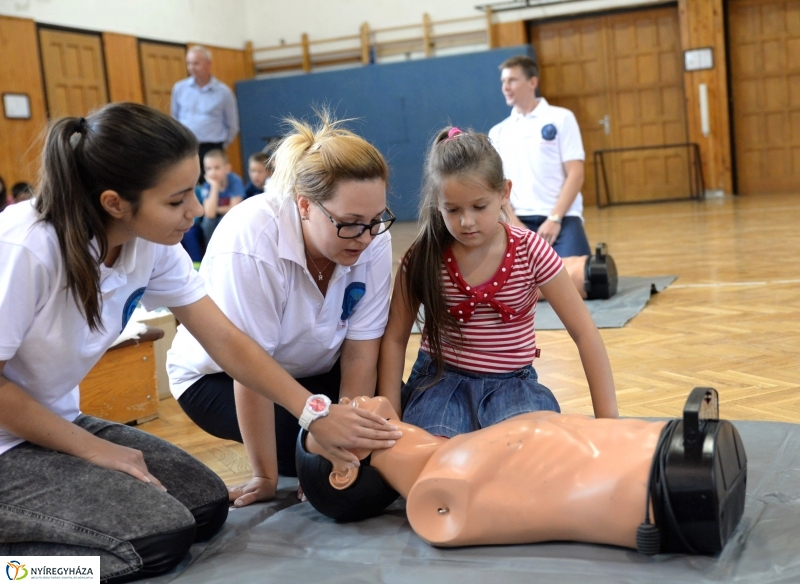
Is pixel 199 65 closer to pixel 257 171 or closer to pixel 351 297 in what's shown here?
pixel 257 171

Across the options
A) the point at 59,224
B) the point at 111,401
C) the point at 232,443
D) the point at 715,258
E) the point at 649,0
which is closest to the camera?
the point at 59,224

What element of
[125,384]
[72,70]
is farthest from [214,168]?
[125,384]

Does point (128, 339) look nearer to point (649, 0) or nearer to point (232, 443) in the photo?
point (232, 443)

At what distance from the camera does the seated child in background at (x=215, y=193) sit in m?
6.83

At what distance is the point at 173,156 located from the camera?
1.64 m

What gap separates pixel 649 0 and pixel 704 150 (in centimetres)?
205

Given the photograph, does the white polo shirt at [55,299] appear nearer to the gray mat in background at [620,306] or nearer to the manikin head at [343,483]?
the manikin head at [343,483]

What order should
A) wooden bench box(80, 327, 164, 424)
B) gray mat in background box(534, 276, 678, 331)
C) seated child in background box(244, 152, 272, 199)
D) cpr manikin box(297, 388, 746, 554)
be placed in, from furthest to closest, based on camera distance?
1. seated child in background box(244, 152, 272, 199)
2. gray mat in background box(534, 276, 678, 331)
3. wooden bench box(80, 327, 164, 424)
4. cpr manikin box(297, 388, 746, 554)

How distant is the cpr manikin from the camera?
1.49m

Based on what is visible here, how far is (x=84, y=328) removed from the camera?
5.66ft

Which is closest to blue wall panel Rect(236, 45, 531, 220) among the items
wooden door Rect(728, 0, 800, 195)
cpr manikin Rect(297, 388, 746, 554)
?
wooden door Rect(728, 0, 800, 195)

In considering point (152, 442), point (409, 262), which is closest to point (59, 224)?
point (152, 442)

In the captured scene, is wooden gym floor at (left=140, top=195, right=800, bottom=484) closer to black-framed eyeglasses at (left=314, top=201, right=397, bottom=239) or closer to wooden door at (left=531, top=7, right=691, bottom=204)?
black-framed eyeglasses at (left=314, top=201, right=397, bottom=239)

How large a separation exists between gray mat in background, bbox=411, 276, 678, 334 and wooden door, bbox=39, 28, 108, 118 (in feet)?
23.1
